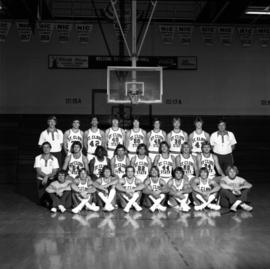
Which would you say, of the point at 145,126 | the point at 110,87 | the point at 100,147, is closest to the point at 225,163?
the point at 100,147

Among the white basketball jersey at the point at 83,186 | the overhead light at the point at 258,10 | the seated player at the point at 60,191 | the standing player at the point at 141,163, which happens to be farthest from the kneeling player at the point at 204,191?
the overhead light at the point at 258,10

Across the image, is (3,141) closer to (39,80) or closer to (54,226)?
(39,80)

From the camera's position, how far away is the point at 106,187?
6.81m

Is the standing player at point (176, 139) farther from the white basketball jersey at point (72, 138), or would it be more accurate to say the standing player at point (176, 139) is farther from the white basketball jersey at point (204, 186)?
the white basketball jersey at point (72, 138)

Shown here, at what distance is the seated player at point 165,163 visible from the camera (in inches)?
285

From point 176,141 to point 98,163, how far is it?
1531mm

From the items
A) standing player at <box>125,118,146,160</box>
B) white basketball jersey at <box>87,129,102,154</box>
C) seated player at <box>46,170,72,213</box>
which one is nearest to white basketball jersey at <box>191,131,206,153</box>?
standing player at <box>125,118,146,160</box>

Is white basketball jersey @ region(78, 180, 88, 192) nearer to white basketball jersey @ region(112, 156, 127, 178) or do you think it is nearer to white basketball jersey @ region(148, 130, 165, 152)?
white basketball jersey @ region(112, 156, 127, 178)

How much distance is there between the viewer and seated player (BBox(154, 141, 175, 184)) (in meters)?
7.25

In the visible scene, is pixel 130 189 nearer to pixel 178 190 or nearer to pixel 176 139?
pixel 178 190

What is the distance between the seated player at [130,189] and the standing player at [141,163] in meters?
0.31

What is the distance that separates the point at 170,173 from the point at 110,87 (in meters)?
2.86

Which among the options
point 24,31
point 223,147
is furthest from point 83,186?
point 24,31

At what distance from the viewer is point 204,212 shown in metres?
6.52
